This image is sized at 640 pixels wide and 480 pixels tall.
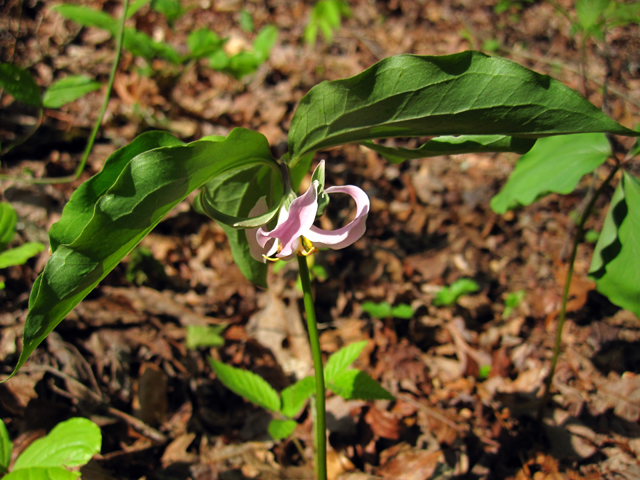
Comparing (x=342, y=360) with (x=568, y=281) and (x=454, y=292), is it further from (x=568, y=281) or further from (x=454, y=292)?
(x=454, y=292)

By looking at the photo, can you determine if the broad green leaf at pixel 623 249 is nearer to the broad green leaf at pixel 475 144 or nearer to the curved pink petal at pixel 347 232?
the broad green leaf at pixel 475 144

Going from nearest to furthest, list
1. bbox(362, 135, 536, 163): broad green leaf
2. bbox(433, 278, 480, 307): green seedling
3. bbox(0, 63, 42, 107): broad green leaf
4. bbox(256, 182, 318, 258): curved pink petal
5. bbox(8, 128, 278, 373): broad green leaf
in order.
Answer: bbox(8, 128, 278, 373): broad green leaf → bbox(256, 182, 318, 258): curved pink petal → bbox(362, 135, 536, 163): broad green leaf → bbox(0, 63, 42, 107): broad green leaf → bbox(433, 278, 480, 307): green seedling

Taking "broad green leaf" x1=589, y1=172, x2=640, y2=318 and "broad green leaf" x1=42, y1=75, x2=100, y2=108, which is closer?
"broad green leaf" x1=589, y1=172, x2=640, y2=318

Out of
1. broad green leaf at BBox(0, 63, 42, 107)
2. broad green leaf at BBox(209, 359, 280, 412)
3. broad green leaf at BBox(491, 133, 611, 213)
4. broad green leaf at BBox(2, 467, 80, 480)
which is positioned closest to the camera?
broad green leaf at BBox(2, 467, 80, 480)

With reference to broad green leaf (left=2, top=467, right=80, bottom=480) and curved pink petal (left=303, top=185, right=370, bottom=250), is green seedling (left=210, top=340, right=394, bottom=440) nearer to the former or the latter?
broad green leaf (left=2, top=467, right=80, bottom=480)

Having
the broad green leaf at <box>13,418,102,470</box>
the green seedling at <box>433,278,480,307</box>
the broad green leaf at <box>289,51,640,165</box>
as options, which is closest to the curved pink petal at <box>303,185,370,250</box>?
the broad green leaf at <box>289,51,640,165</box>

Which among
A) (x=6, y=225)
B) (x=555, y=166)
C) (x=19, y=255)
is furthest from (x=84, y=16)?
(x=555, y=166)

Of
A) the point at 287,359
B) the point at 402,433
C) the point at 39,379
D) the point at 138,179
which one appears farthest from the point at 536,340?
the point at 39,379
